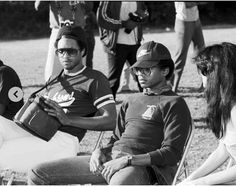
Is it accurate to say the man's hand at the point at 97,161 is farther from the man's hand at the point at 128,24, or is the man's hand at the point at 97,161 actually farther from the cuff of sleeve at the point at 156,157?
the man's hand at the point at 128,24

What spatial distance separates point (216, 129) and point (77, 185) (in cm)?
105

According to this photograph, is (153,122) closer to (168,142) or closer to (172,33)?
(168,142)

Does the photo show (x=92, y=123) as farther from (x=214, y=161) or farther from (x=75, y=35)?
(x=214, y=161)

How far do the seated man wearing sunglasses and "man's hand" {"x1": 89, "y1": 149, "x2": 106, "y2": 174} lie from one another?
336mm

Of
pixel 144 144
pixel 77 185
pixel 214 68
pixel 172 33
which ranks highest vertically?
pixel 214 68

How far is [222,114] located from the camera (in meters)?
3.90

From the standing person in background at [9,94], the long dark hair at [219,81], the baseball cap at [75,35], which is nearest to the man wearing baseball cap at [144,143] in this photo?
the long dark hair at [219,81]

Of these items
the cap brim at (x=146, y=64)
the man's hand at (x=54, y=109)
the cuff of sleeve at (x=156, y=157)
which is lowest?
the cuff of sleeve at (x=156, y=157)

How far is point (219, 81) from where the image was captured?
153 inches

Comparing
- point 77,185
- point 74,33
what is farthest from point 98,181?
point 74,33

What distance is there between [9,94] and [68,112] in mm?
504

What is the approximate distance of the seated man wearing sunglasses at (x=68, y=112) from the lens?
4633mm

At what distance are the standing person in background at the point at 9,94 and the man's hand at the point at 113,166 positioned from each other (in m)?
1.18

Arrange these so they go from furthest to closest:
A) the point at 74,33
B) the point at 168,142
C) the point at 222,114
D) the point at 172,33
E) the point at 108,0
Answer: the point at 172,33 < the point at 108,0 < the point at 74,33 < the point at 168,142 < the point at 222,114
